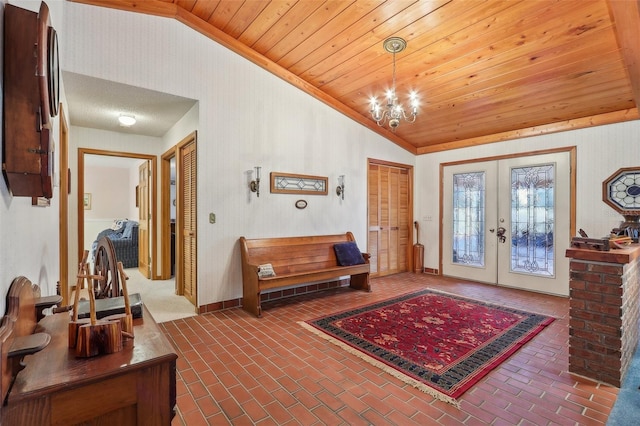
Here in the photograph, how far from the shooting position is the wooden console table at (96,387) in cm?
84

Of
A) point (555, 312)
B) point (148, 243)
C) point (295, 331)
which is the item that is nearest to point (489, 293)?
point (555, 312)

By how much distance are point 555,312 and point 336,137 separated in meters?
3.73

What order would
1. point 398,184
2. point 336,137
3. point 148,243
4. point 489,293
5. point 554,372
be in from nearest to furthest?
point 554,372 → point 489,293 → point 336,137 → point 148,243 → point 398,184

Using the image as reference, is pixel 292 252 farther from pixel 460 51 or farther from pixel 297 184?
pixel 460 51

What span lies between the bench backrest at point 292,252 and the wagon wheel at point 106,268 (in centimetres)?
220

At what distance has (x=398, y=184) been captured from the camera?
5977 millimetres

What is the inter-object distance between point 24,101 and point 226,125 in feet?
9.41

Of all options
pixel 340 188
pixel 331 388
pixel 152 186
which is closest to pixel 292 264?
pixel 340 188

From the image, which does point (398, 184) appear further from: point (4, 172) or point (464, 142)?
point (4, 172)

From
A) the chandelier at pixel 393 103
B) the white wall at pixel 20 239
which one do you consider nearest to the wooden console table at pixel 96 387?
the white wall at pixel 20 239

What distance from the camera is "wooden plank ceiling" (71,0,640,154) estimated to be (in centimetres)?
277

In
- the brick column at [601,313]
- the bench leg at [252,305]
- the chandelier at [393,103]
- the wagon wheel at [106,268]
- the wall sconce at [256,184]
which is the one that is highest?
the chandelier at [393,103]

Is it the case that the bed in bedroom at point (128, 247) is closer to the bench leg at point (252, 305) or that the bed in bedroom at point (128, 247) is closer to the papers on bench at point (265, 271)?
the bench leg at point (252, 305)

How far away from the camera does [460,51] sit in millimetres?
3326
